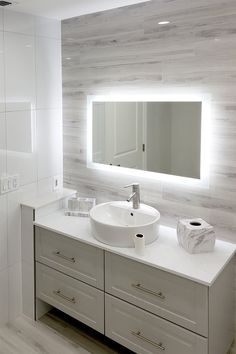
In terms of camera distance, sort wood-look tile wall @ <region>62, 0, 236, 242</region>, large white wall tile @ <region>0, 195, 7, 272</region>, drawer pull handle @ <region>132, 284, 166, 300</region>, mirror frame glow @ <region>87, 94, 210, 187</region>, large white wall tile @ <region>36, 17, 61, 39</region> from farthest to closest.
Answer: large white wall tile @ <region>36, 17, 61, 39</region>
large white wall tile @ <region>0, 195, 7, 272</region>
mirror frame glow @ <region>87, 94, 210, 187</region>
wood-look tile wall @ <region>62, 0, 236, 242</region>
drawer pull handle @ <region>132, 284, 166, 300</region>

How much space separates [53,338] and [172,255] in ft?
3.69

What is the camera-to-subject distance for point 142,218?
93.9 inches

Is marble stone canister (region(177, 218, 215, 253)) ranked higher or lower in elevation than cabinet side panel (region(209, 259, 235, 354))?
higher

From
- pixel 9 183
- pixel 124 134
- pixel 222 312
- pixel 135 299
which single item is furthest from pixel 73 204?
pixel 222 312

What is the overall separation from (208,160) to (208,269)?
0.69m

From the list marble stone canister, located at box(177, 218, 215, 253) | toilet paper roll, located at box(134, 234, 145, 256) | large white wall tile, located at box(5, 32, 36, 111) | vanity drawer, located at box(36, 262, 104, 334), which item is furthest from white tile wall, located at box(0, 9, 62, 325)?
marble stone canister, located at box(177, 218, 215, 253)

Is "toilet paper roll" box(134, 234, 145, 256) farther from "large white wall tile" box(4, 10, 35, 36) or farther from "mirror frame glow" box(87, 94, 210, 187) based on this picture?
"large white wall tile" box(4, 10, 35, 36)

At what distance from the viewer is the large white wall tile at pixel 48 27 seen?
8.68ft

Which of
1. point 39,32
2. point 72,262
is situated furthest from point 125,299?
point 39,32

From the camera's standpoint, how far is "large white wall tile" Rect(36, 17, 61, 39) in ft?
8.68

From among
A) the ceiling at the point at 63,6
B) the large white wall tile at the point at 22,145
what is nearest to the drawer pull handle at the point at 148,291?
the large white wall tile at the point at 22,145

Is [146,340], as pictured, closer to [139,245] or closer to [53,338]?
[139,245]

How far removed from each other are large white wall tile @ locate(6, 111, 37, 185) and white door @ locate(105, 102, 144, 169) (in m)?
0.57

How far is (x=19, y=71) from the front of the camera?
8.36ft
